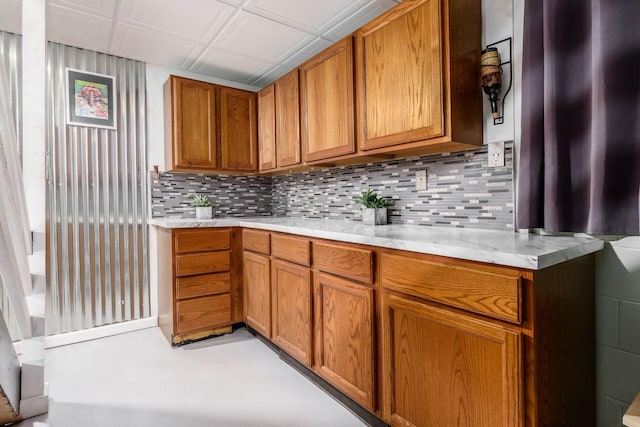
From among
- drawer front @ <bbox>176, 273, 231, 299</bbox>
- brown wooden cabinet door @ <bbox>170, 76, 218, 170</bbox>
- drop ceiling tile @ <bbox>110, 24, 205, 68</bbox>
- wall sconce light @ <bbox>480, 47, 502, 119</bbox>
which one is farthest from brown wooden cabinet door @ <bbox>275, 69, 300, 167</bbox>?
wall sconce light @ <bbox>480, 47, 502, 119</bbox>

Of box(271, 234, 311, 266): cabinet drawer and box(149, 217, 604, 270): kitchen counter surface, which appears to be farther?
box(271, 234, 311, 266): cabinet drawer

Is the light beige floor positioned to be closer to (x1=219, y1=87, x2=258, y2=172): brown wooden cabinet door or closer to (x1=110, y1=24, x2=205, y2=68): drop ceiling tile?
(x1=219, y1=87, x2=258, y2=172): brown wooden cabinet door

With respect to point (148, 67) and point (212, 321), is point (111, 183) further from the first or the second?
point (212, 321)

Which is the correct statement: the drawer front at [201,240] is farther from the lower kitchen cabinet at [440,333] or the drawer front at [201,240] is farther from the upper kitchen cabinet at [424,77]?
the upper kitchen cabinet at [424,77]

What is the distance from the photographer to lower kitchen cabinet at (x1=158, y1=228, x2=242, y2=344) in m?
2.53

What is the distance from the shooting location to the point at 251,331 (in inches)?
111

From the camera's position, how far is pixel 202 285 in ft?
8.63

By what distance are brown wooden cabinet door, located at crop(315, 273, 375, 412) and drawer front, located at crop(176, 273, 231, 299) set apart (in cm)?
109

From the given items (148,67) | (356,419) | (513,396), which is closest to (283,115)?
(148,67)

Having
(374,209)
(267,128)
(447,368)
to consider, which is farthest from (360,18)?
(447,368)

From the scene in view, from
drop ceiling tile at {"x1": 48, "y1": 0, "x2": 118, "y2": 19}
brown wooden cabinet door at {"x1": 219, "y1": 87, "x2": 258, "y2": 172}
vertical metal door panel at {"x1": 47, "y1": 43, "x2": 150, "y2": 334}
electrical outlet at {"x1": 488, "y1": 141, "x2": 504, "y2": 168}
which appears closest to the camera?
electrical outlet at {"x1": 488, "y1": 141, "x2": 504, "y2": 168}

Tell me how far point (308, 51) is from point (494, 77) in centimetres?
167

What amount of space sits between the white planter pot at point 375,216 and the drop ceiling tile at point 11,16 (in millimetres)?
2584

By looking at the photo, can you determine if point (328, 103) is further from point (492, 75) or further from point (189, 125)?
point (189, 125)
